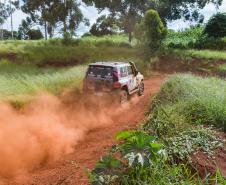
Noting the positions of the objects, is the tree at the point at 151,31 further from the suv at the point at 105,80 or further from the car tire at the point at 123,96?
the suv at the point at 105,80

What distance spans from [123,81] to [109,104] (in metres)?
1.06

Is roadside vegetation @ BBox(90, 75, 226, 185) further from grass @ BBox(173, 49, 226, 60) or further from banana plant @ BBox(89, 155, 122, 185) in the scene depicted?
grass @ BBox(173, 49, 226, 60)

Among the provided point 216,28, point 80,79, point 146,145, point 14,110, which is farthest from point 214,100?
point 216,28

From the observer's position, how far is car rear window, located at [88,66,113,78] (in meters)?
13.9

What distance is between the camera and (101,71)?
45.9 feet

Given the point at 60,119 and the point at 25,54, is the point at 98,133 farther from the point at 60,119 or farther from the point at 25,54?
the point at 25,54

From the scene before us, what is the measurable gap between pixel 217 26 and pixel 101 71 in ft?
92.4

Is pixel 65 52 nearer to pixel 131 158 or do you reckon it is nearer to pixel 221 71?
pixel 221 71

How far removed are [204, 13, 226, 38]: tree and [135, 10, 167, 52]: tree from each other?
10600 mm

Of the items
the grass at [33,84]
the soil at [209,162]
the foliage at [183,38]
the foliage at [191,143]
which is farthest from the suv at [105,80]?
the foliage at [183,38]

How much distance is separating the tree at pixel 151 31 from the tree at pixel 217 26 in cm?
1060

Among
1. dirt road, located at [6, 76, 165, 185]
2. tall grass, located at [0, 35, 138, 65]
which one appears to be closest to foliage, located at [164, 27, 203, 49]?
tall grass, located at [0, 35, 138, 65]

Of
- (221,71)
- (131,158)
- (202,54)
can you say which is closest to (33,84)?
(131,158)

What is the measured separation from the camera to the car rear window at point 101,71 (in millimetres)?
13891
